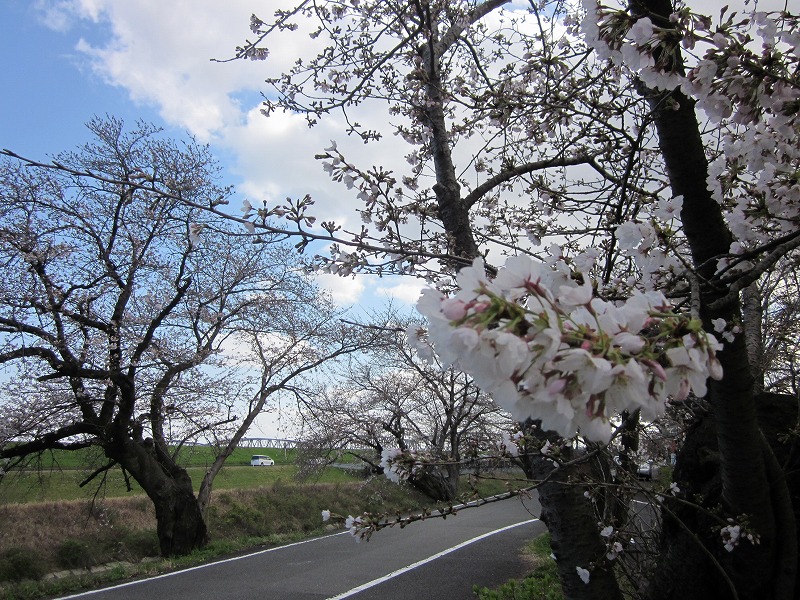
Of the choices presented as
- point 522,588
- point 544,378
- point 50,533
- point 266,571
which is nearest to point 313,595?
point 266,571

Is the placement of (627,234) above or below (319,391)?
below

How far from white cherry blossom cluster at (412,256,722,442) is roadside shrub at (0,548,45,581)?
442 inches

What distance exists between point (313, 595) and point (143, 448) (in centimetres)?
579

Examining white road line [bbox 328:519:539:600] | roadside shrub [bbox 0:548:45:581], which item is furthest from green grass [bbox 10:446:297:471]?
white road line [bbox 328:519:539:600]

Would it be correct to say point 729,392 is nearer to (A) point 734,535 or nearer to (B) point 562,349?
(A) point 734,535

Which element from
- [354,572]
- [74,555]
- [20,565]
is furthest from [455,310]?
[74,555]

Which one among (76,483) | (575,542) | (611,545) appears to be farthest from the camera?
(76,483)

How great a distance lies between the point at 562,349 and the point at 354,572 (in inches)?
365

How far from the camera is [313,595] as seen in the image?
7379 millimetres

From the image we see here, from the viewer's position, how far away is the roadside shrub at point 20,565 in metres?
8.98

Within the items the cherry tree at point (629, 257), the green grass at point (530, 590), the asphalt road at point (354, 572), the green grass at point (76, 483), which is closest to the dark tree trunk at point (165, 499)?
the green grass at point (76, 483)

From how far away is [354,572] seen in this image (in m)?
8.95

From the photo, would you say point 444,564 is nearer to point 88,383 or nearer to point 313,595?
point 313,595

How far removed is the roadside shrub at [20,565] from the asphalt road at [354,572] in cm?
222
